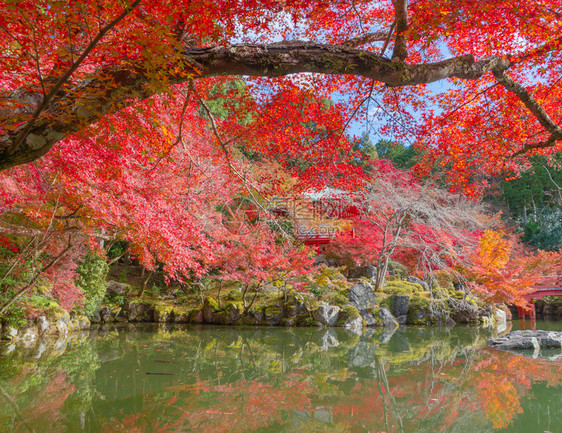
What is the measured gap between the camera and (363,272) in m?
12.5

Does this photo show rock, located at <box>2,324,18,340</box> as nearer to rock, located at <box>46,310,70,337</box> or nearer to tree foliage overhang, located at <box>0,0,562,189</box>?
rock, located at <box>46,310,70,337</box>

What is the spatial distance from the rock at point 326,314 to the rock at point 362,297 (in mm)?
735

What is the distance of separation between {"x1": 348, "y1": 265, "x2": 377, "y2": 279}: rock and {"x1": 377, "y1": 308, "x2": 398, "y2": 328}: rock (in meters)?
2.42

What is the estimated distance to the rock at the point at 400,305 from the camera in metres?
10.0

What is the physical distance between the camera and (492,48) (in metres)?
4.27

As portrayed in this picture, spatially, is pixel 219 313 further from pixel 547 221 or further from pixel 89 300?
pixel 547 221

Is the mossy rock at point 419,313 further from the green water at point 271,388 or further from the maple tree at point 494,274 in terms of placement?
the green water at point 271,388

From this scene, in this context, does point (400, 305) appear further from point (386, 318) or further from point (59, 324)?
point (59, 324)

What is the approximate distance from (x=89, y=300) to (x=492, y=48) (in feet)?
29.5

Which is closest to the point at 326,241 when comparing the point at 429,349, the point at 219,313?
the point at 219,313

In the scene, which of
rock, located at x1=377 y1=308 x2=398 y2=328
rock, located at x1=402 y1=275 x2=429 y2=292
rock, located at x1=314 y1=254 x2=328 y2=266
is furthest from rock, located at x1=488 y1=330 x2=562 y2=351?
rock, located at x1=314 y1=254 x2=328 y2=266

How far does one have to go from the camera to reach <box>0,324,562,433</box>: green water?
2994mm

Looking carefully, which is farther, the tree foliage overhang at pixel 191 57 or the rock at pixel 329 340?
the rock at pixel 329 340

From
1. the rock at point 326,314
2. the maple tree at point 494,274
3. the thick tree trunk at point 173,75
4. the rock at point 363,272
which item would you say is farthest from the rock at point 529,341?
the thick tree trunk at point 173,75
